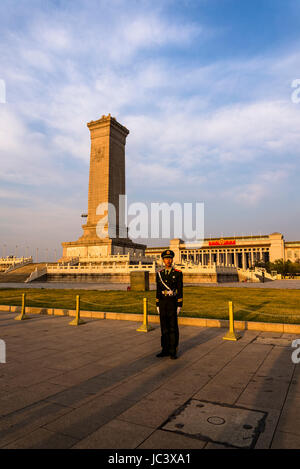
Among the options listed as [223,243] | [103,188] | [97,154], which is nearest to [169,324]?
[103,188]

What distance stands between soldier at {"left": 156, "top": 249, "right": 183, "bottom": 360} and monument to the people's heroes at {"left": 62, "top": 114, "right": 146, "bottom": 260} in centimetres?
4807

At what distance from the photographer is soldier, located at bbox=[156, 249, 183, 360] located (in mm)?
6328

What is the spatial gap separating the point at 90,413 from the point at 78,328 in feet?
19.5

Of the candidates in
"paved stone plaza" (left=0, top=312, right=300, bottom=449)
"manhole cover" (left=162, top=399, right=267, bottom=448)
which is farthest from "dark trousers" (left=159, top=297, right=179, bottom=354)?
"manhole cover" (left=162, top=399, right=267, bottom=448)

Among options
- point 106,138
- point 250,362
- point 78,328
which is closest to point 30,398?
point 250,362

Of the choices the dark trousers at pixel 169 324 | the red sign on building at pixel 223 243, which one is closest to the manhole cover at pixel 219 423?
the dark trousers at pixel 169 324

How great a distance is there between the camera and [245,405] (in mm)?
3998

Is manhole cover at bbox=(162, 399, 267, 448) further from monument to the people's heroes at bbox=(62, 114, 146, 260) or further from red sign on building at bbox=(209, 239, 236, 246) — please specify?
red sign on building at bbox=(209, 239, 236, 246)

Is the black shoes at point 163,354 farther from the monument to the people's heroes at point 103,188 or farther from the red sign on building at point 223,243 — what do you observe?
the red sign on building at point 223,243

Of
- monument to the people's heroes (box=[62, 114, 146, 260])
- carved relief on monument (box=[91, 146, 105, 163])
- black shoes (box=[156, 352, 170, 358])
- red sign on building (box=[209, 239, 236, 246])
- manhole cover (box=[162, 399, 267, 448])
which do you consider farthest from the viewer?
red sign on building (box=[209, 239, 236, 246])

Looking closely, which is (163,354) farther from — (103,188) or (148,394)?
(103,188)

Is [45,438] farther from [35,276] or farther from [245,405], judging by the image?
[35,276]

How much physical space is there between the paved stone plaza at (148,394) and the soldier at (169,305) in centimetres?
36

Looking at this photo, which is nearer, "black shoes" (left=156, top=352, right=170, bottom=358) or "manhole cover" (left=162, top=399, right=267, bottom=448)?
"manhole cover" (left=162, top=399, right=267, bottom=448)
